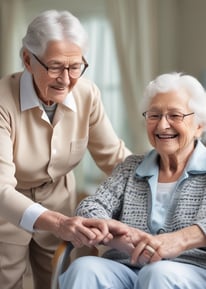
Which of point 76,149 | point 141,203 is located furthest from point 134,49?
point 141,203

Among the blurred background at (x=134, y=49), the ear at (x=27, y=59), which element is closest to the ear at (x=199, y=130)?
the ear at (x=27, y=59)

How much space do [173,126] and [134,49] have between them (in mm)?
2068

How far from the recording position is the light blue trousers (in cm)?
177

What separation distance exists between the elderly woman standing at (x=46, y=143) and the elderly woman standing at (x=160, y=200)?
0.14m

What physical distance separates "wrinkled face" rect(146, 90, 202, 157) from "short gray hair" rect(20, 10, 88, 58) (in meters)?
0.37

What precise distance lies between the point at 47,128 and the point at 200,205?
0.70 metres

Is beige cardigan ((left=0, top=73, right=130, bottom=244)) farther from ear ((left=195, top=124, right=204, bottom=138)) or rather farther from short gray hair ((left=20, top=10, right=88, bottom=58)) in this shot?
ear ((left=195, top=124, right=204, bottom=138))

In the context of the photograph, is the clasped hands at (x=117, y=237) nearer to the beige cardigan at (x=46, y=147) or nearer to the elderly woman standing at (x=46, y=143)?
the elderly woman standing at (x=46, y=143)

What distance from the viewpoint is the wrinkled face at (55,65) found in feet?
6.68

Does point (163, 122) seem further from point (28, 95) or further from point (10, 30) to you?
point (10, 30)

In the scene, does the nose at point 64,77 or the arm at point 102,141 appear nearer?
the nose at point 64,77

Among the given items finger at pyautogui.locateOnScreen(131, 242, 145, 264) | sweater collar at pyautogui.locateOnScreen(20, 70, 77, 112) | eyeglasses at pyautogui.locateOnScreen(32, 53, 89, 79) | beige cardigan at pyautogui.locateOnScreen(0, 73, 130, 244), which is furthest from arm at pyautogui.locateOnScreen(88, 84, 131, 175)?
finger at pyautogui.locateOnScreen(131, 242, 145, 264)

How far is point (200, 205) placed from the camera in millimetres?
2008

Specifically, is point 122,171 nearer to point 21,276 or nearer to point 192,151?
point 192,151
